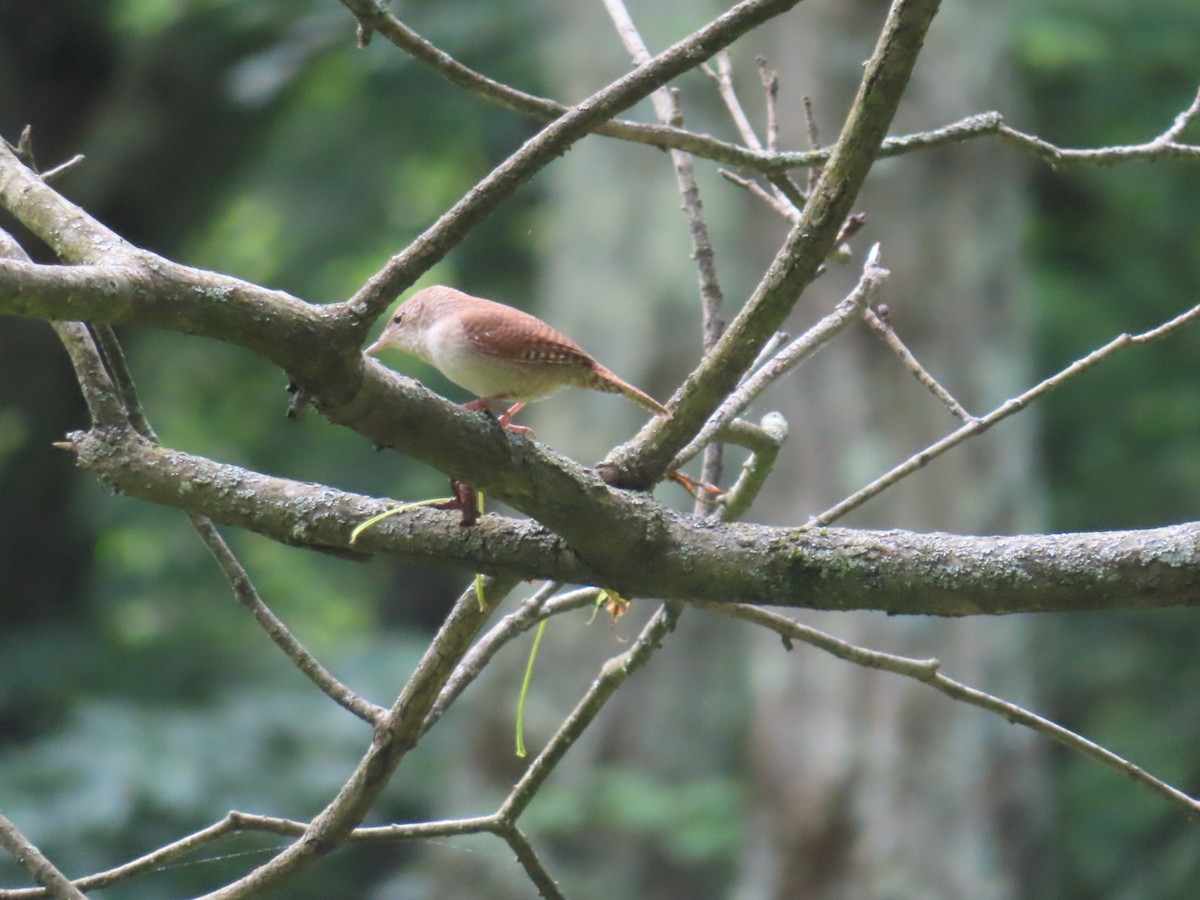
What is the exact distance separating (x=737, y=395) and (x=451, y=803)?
19.4ft

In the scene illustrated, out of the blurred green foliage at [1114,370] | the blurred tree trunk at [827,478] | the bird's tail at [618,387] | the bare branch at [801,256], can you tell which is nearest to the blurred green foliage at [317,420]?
the blurred green foliage at [1114,370]

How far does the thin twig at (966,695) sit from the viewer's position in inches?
86.4

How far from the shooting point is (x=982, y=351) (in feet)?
22.4

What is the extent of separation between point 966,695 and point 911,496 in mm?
4484

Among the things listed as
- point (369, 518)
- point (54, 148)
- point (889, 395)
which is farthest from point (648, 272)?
point (369, 518)

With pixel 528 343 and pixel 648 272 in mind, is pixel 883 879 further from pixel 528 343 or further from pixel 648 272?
pixel 528 343

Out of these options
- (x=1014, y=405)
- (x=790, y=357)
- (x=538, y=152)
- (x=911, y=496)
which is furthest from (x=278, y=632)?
(x=911, y=496)

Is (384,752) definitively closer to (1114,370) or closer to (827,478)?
(827,478)

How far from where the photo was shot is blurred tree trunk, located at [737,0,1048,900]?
6.36m

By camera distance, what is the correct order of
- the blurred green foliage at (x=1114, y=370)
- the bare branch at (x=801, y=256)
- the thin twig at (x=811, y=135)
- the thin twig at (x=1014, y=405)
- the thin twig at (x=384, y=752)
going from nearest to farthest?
the bare branch at (x=801, y=256) < the thin twig at (x=384, y=752) < the thin twig at (x=1014, y=405) < the thin twig at (x=811, y=135) < the blurred green foliage at (x=1114, y=370)

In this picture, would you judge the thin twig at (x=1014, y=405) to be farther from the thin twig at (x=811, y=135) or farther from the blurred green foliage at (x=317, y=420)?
the blurred green foliage at (x=317, y=420)

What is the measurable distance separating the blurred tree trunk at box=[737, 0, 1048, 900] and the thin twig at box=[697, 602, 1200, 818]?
4.08 metres

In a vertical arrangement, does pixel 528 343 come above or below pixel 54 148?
below

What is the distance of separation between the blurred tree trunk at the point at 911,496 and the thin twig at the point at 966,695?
408 cm
